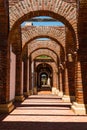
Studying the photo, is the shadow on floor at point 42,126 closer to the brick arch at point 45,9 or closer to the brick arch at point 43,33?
the brick arch at point 45,9

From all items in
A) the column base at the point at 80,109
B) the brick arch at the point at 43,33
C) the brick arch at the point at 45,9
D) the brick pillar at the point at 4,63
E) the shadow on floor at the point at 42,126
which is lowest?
the shadow on floor at the point at 42,126

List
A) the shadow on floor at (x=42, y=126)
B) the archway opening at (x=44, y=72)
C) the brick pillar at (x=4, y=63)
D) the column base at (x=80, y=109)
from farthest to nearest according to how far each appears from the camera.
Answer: the archway opening at (x=44, y=72)
the brick pillar at (x=4, y=63)
the column base at (x=80, y=109)
the shadow on floor at (x=42, y=126)

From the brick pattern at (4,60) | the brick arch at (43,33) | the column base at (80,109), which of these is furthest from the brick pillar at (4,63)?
the brick arch at (43,33)

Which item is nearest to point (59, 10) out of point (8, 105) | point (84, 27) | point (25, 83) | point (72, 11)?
point (72, 11)

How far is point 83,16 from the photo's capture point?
434 inches

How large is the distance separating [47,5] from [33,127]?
5.34 meters

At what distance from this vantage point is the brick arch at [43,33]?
18.6 m

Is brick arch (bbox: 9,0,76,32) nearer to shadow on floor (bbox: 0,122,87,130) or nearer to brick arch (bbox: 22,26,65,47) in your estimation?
shadow on floor (bbox: 0,122,87,130)

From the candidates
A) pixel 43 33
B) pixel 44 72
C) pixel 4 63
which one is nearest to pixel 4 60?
pixel 4 63

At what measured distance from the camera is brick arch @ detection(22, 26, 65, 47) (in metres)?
18.6

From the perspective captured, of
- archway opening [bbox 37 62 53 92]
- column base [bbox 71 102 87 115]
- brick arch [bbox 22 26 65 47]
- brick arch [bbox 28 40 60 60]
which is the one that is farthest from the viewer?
archway opening [bbox 37 62 53 92]

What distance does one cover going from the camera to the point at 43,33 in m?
18.9

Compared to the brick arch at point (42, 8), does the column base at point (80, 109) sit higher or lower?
lower

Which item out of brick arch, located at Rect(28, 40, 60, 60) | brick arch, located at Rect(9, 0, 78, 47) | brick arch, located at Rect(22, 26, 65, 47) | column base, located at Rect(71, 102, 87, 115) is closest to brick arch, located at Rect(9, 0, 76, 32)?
brick arch, located at Rect(9, 0, 78, 47)
